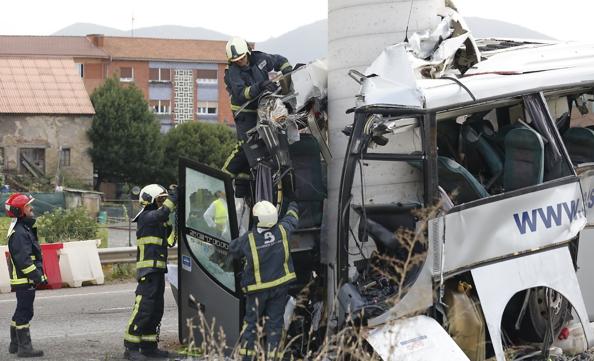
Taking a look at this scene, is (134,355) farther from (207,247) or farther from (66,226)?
(66,226)

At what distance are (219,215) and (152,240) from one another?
3.53 feet

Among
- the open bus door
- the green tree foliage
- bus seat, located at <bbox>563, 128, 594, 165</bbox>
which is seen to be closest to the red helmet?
the open bus door

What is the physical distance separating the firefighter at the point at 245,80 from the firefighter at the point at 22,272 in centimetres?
227

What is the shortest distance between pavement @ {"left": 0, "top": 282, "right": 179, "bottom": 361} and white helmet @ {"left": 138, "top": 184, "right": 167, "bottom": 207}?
153 cm

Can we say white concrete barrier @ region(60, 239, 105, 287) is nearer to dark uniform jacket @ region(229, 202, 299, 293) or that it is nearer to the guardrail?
the guardrail

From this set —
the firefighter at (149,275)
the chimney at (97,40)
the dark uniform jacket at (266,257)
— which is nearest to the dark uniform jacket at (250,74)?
the firefighter at (149,275)

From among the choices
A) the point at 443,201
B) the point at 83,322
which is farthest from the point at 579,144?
the point at 83,322

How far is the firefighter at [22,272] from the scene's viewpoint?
32.5ft

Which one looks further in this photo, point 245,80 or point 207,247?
point 245,80

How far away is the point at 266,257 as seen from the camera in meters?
8.27

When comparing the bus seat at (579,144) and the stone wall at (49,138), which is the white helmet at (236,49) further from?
the stone wall at (49,138)

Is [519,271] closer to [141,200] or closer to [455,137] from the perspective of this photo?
[455,137]

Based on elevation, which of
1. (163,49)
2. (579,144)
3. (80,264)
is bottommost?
(80,264)

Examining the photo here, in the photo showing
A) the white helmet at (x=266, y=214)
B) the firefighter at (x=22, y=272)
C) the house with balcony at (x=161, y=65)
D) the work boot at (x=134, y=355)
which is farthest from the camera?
the house with balcony at (x=161, y=65)
